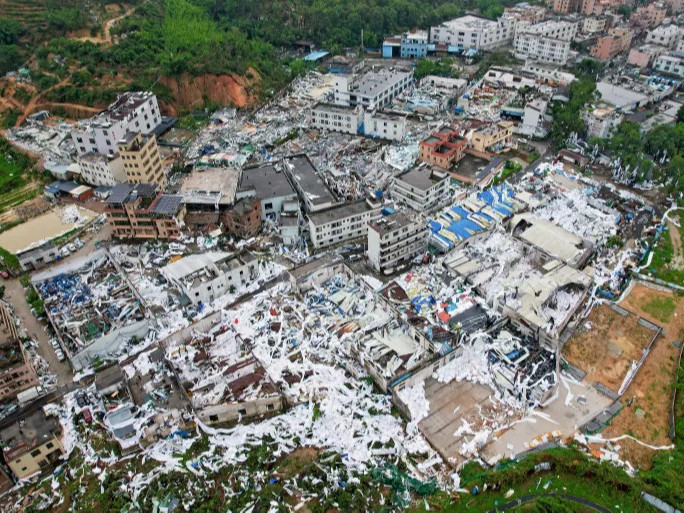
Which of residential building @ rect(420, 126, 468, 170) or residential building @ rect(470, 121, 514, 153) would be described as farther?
residential building @ rect(470, 121, 514, 153)

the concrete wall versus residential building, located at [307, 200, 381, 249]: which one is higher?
Answer: residential building, located at [307, 200, 381, 249]

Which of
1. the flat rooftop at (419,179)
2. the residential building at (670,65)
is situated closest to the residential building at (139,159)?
the flat rooftop at (419,179)

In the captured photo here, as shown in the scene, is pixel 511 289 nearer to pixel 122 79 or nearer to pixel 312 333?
pixel 312 333

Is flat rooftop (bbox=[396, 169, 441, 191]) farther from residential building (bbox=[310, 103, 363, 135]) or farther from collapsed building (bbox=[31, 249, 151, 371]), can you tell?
collapsed building (bbox=[31, 249, 151, 371])

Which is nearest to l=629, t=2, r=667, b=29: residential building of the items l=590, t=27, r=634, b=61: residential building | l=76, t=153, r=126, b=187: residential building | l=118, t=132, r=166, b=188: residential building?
l=590, t=27, r=634, b=61: residential building

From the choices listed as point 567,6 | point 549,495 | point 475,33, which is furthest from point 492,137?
point 567,6

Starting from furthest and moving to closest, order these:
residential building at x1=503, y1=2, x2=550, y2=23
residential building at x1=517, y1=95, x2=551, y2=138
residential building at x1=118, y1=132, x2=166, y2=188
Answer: residential building at x1=503, y1=2, x2=550, y2=23 → residential building at x1=517, y1=95, x2=551, y2=138 → residential building at x1=118, y1=132, x2=166, y2=188

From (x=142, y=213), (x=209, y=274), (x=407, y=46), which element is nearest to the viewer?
(x=209, y=274)

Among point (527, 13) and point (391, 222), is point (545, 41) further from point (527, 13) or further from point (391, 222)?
point (391, 222)
